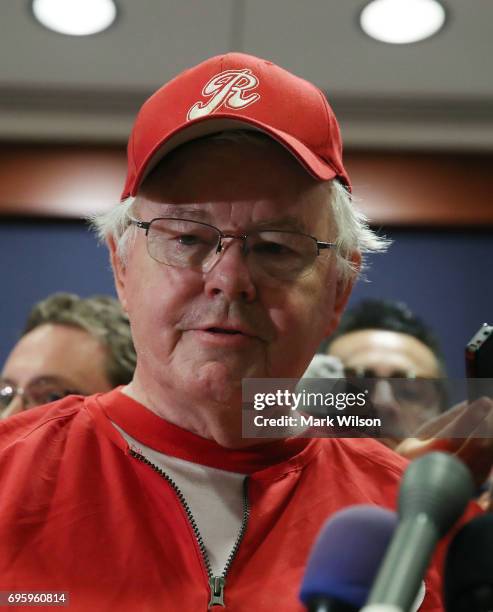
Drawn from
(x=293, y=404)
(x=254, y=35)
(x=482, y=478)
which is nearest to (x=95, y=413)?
(x=293, y=404)

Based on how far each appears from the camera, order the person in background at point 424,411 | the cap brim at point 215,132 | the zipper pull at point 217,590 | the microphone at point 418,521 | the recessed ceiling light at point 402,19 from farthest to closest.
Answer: the recessed ceiling light at point 402,19 < the cap brim at point 215,132 < the zipper pull at point 217,590 < the person in background at point 424,411 < the microphone at point 418,521

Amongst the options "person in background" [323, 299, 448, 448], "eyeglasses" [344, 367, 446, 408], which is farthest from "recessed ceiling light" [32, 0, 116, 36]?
"eyeglasses" [344, 367, 446, 408]

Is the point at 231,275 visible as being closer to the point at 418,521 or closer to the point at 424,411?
the point at 424,411

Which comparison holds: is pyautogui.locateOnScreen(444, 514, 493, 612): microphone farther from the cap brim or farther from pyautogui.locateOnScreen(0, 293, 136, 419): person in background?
pyautogui.locateOnScreen(0, 293, 136, 419): person in background

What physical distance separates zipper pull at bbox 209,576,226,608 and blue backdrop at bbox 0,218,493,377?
25cm

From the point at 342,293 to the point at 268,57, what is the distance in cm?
90

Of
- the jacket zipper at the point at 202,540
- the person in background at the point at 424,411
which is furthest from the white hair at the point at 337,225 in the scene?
the jacket zipper at the point at 202,540

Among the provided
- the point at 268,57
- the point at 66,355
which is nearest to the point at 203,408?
the point at 66,355

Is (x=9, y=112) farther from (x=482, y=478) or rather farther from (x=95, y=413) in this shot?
(x=482, y=478)

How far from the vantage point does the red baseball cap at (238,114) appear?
30.8 inches

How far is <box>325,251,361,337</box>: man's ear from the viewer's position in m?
0.85

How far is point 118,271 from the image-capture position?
0.86 m

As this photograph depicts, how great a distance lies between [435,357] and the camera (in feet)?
2.70

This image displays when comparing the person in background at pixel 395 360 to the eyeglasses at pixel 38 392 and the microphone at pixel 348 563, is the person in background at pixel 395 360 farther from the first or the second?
the eyeglasses at pixel 38 392
